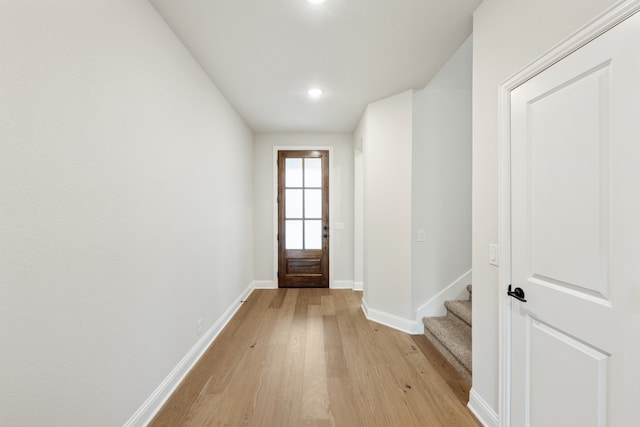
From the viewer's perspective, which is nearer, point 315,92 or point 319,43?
point 319,43

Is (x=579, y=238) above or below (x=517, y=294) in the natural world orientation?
above

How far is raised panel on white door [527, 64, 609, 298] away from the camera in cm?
97

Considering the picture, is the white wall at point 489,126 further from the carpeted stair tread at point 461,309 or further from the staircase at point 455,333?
the carpeted stair tread at point 461,309

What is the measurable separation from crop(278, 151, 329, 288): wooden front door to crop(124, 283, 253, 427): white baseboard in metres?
1.63

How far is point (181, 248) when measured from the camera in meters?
2.03

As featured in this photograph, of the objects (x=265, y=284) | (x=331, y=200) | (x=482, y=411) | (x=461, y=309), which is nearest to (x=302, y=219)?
(x=331, y=200)

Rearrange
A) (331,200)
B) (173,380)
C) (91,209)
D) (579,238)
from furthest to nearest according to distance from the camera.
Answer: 1. (331,200)
2. (173,380)
3. (91,209)
4. (579,238)

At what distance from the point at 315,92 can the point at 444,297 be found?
2611 mm

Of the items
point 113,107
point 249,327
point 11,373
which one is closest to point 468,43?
point 113,107

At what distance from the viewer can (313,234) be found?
448cm

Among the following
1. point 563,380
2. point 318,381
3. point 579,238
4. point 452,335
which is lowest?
point 318,381

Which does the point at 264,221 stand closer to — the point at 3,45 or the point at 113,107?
the point at 113,107

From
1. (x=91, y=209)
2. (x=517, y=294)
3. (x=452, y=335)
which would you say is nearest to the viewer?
(x=91, y=209)

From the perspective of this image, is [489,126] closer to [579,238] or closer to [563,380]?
[579,238]
